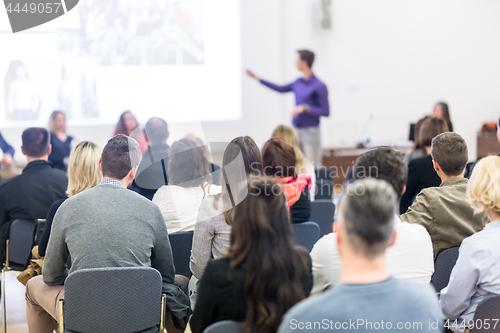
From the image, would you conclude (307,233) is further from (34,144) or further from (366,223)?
(34,144)

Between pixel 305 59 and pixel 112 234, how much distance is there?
4601mm

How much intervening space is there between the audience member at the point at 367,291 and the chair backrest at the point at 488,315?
446 millimetres

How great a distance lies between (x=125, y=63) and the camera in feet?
20.5

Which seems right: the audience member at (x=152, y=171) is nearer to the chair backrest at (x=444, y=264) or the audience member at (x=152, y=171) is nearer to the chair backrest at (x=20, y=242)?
the chair backrest at (x=20, y=242)

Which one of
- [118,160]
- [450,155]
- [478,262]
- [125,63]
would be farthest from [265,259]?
[125,63]

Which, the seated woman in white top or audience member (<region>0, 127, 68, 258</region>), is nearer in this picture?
the seated woman in white top

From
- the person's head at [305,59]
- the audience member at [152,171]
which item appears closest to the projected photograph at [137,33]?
the person's head at [305,59]

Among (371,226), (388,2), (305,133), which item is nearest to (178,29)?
(305,133)

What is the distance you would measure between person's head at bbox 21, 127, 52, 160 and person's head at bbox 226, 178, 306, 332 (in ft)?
6.97

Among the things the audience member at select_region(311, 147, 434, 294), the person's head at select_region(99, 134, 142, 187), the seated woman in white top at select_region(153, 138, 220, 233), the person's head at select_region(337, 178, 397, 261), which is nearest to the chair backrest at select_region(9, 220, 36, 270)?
the seated woman in white top at select_region(153, 138, 220, 233)

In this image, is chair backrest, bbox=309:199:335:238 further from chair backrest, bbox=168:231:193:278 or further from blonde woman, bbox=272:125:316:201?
chair backrest, bbox=168:231:193:278

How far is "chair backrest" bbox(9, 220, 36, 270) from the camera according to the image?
290 centimetres

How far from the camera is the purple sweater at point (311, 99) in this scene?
601cm

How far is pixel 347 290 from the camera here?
1084 mm
